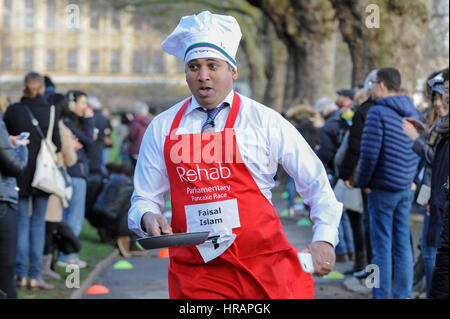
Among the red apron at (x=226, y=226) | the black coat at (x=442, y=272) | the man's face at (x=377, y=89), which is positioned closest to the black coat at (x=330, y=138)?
the man's face at (x=377, y=89)

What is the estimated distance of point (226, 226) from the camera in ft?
14.1

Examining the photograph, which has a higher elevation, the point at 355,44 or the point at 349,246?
the point at 355,44

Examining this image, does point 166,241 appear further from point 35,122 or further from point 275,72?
point 275,72

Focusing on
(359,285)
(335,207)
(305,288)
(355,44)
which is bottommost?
(359,285)

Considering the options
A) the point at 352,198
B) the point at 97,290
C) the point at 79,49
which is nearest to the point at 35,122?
the point at 97,290

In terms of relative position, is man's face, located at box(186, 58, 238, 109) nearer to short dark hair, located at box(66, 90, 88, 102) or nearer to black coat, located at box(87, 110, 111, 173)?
short dark hair, located at box(66, 90, 88, 102)

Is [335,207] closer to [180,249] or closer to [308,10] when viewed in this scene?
[180,249]

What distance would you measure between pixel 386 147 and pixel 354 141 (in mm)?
976

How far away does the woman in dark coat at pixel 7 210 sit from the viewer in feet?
23.0

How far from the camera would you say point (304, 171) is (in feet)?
14.2

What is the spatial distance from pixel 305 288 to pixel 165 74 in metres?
76.0

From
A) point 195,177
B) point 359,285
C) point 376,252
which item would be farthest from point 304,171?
point 359,285

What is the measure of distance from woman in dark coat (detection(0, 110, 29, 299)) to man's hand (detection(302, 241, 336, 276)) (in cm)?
356

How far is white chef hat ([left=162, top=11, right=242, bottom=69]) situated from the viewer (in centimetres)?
441
